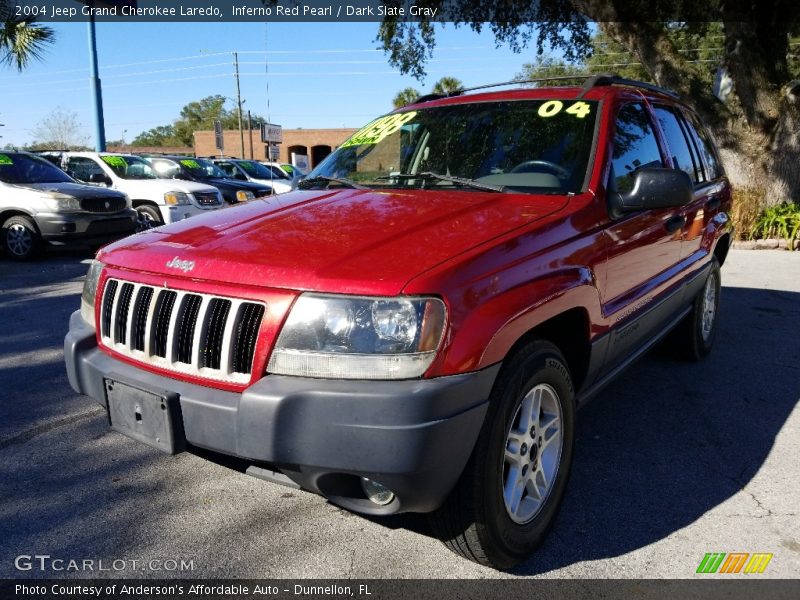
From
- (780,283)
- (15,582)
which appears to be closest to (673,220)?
(15,582)

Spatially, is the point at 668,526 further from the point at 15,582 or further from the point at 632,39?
the point at 632,39

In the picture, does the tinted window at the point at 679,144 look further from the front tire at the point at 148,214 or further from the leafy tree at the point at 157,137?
the leafy tree at the point at 157,137

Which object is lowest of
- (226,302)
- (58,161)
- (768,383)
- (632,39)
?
(768,383)

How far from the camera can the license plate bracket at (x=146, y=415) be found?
2.12 metres

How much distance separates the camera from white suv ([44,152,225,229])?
11.0 metres

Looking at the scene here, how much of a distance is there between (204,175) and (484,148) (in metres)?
12.0

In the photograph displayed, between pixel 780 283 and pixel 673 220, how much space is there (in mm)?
5653

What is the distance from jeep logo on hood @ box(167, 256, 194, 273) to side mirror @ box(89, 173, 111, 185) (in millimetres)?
9718

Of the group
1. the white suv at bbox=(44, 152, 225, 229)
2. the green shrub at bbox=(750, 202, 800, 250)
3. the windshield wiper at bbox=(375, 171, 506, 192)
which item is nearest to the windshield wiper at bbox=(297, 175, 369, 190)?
the windshield wiper at bbox=(375, 171, 506, 192)

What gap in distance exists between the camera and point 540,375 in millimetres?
2301

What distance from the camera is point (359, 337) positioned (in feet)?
6.38

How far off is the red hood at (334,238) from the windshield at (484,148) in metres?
0.21

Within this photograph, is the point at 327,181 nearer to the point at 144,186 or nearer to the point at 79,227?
the point at 79,227

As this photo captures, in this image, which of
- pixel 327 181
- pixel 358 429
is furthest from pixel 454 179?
pixel 358 429
